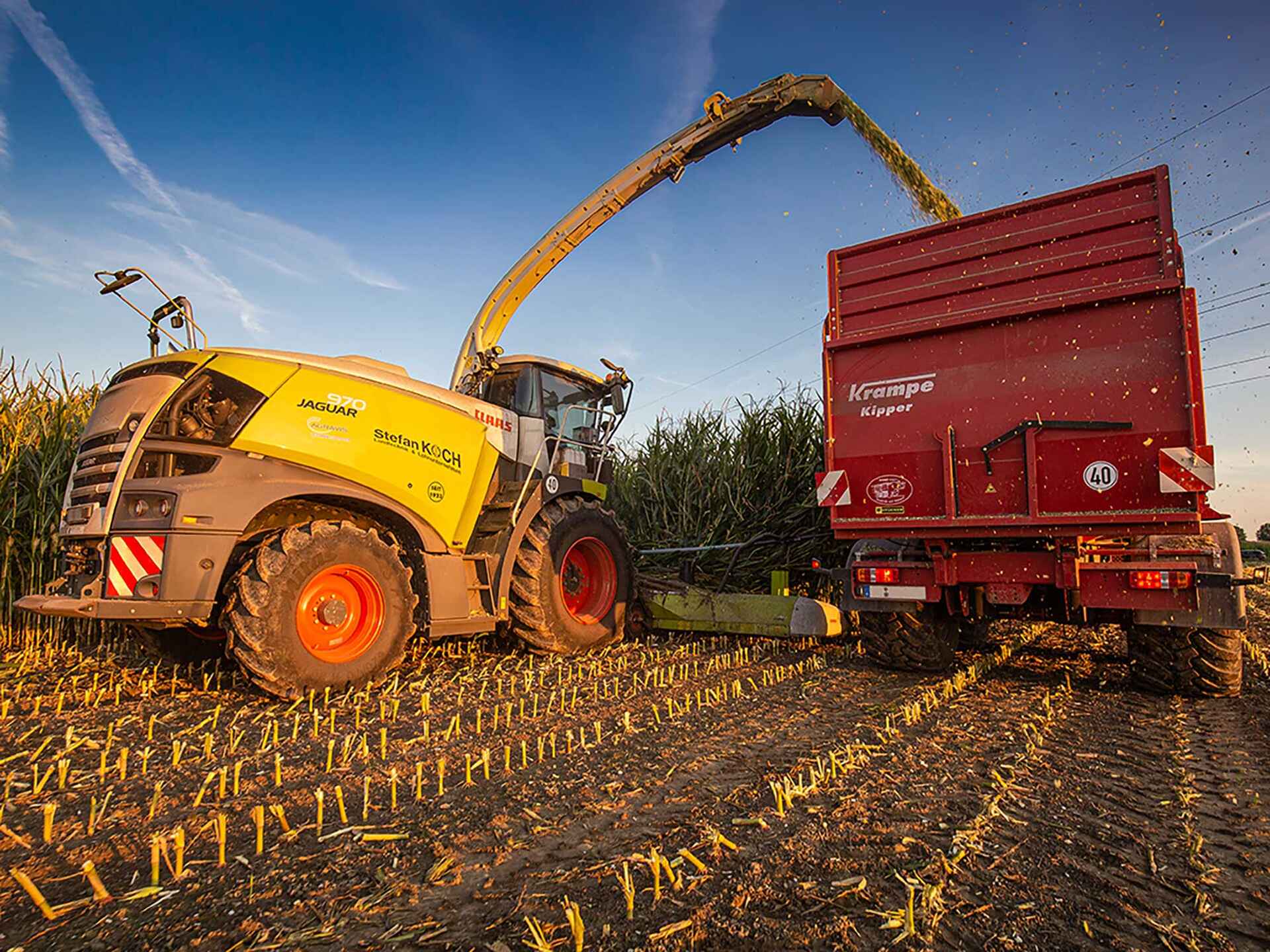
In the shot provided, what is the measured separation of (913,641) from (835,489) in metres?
1.16

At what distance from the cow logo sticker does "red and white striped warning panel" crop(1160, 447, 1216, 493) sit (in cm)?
135

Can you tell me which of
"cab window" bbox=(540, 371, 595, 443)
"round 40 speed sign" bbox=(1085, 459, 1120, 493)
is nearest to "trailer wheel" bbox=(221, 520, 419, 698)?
"cab window" bbox=(540, 371, 595, 443)

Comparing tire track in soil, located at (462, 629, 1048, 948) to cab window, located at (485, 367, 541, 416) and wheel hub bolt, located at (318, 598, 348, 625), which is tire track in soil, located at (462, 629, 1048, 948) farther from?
cab window, located at (485, 367, 541, 416)

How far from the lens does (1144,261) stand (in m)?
4.01

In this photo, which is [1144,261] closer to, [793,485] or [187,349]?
[793,485]

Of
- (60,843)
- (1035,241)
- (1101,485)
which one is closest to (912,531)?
(1101,485)

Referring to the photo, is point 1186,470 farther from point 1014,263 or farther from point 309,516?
point 309,516

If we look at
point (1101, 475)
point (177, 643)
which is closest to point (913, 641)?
point (1101, 475)

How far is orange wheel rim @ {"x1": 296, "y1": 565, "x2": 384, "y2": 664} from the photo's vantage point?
391cm

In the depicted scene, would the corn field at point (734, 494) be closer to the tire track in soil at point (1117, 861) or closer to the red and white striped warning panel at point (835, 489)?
the red and white striped warning panel at point (835, 489)

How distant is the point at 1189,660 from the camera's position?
4.03 metres

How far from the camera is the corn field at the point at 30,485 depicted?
515cm

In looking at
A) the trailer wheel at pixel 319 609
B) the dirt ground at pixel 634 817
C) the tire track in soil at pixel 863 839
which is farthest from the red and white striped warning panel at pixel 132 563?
the tire track in soil at pixel 863 839

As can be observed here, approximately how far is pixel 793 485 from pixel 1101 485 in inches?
160
